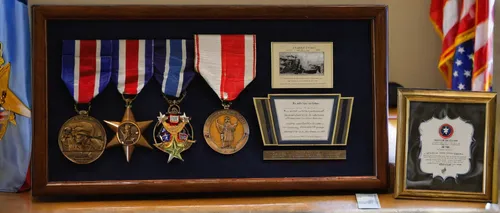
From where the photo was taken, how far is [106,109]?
101cm

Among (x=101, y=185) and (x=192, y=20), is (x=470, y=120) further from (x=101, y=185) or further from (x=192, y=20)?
(x=101, y=185)

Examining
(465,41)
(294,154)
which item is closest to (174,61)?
(294,154)

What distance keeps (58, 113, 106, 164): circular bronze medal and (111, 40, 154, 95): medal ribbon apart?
9 centimetres

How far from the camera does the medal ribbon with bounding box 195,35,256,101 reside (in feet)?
3.30

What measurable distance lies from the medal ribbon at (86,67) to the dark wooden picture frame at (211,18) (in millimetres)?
43

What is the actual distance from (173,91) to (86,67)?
17 cm

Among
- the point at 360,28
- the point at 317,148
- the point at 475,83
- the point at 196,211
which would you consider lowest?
the point at 196,211

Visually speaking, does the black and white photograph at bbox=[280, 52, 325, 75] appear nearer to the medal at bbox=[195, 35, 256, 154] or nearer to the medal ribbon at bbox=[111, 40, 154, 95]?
the medal at bbox=[195, 35, 256, 154]

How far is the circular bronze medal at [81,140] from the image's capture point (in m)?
0.99

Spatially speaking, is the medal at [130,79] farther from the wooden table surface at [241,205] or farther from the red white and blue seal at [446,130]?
the red white and blue seal at [446,130]

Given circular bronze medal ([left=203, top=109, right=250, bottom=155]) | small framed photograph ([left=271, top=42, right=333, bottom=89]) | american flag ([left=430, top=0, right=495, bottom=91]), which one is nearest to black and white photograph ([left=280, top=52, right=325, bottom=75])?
small framed photograph ([left=271, top=42, right=333, bottom=89])

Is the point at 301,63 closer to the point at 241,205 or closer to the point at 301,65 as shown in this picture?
the point at 301,65

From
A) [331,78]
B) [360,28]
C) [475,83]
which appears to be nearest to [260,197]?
[331,78]

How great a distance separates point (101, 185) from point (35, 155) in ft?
0.44
